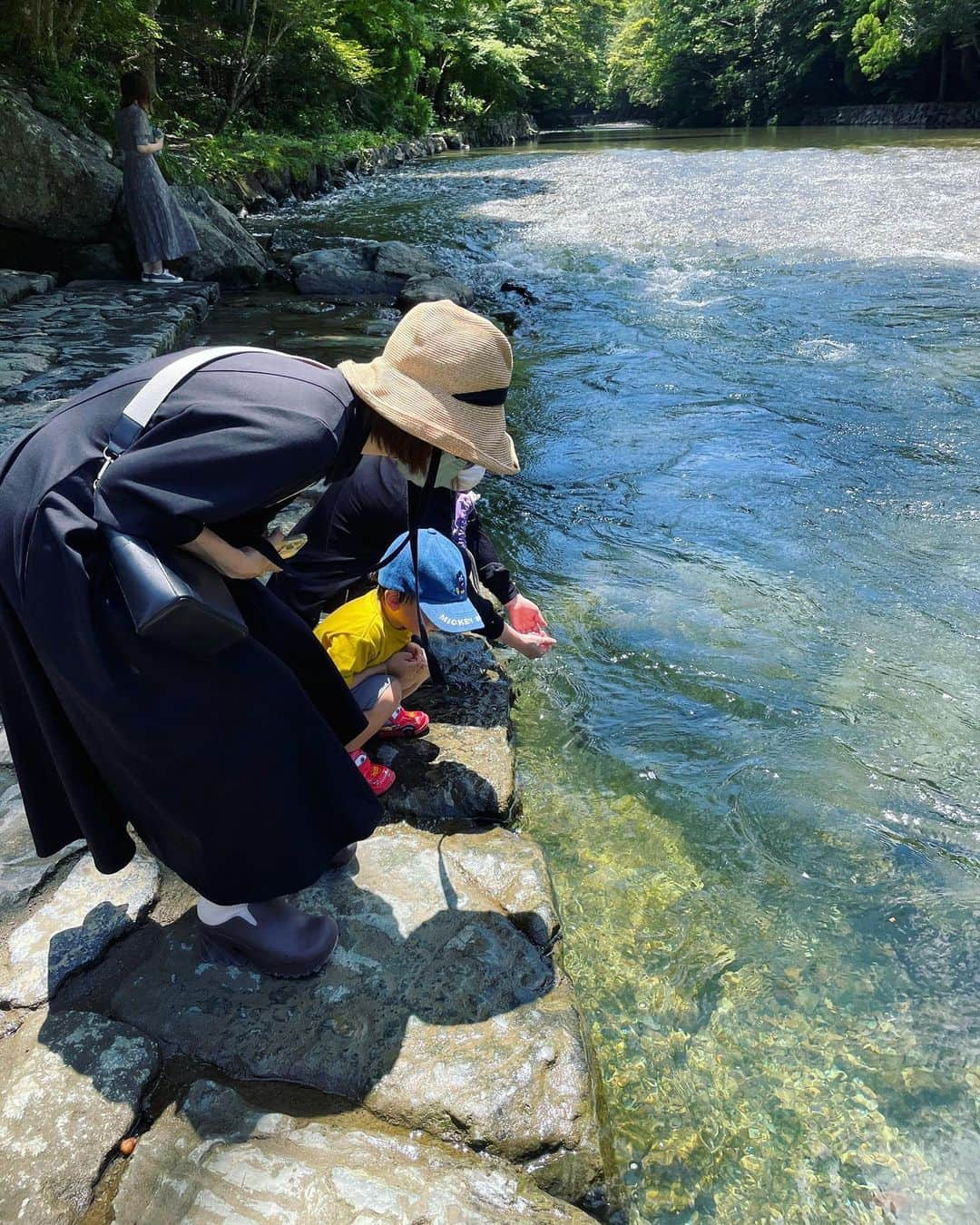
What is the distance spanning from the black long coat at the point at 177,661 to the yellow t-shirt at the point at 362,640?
573 millimetres

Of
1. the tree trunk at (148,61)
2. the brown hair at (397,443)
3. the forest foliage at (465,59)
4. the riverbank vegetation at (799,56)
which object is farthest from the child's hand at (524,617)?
the riverbank vegetation at (799,56)

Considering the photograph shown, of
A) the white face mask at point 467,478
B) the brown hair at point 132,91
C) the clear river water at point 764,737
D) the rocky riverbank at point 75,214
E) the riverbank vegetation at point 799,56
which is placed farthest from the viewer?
the riverbank vegetation at point 799,56

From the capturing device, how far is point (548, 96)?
4047cm

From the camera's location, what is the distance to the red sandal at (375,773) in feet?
7.89

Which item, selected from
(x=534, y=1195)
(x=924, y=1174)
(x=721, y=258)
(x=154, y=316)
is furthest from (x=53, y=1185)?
(x=721, y=258)

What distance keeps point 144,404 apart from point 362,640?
1.03 meters

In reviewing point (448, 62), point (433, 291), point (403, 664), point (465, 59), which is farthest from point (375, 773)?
point (465, 59)

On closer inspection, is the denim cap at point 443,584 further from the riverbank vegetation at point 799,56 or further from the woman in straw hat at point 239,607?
the riverbank vegetation at point 799,56

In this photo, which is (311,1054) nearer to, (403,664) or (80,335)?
(403,664)

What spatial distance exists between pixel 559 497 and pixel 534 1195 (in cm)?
352

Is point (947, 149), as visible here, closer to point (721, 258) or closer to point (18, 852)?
point (721, 258)

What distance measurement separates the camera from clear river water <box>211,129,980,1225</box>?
175cm

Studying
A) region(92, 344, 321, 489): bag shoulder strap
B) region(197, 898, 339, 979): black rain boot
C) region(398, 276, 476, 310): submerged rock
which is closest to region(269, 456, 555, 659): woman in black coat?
region(197, 898, 339, 979): black rain boot

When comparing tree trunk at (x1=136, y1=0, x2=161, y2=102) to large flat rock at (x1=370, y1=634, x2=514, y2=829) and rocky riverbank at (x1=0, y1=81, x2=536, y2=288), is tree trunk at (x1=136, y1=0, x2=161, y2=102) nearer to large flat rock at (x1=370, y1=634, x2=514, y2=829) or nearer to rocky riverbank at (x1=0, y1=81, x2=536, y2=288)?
rocky riverbank at (x1=0, y1=81, x2=536, y2=288)
